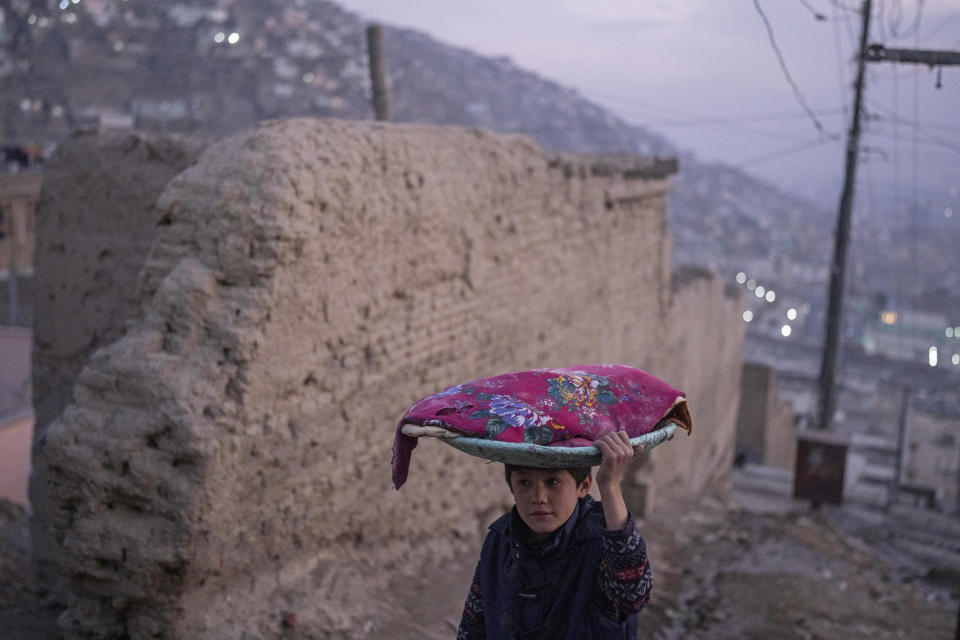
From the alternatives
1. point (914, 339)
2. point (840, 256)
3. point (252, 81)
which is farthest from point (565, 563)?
point (914, 339)

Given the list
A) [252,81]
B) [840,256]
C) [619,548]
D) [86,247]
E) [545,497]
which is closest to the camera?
[619,548]

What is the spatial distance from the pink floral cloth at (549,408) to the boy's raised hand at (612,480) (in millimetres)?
73

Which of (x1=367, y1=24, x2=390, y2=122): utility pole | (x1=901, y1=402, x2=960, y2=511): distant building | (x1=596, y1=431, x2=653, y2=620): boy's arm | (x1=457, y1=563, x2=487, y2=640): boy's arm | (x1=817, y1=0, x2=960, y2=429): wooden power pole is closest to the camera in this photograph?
(x1=596, y1=431, x2=653, y2=620): boy's arm

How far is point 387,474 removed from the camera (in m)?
4.52

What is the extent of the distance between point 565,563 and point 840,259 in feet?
42.8

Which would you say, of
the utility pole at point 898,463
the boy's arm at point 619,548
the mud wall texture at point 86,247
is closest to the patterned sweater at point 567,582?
the boy's arm at point 619,548

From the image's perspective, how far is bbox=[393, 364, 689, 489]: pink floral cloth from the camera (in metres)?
2.18

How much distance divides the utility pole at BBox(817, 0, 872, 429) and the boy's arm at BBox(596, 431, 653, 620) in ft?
42.7

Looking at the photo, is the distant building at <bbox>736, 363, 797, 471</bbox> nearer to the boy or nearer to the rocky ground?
the rocky ground

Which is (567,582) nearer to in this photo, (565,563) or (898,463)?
(565,563)

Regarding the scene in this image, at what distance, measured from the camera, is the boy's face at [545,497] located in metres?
2.20

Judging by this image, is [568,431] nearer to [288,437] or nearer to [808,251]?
[288,437]

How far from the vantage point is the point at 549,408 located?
7.32 ft

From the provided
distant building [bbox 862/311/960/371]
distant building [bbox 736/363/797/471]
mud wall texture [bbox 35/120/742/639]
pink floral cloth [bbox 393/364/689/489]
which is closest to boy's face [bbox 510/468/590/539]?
pink floral cloth [bbox 393/364/689/489]
